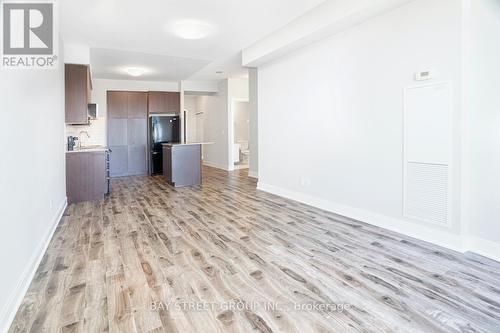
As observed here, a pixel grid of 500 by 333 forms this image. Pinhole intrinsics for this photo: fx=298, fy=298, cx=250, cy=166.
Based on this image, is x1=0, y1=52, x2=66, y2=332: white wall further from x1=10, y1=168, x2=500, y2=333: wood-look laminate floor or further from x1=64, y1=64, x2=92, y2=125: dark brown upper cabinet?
x1=64, y1=64, x2=92, y2=125: dark brown upper cabinet

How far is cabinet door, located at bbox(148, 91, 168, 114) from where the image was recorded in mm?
8547

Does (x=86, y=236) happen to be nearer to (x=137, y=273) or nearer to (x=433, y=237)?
(x=137, y=273)

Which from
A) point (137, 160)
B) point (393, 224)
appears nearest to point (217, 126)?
point (137, 160)

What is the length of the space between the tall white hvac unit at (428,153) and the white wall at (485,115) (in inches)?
7.8

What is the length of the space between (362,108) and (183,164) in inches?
159

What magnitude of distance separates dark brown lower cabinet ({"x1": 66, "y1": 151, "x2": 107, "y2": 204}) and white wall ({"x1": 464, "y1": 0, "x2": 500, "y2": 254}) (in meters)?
Answer: 5.26

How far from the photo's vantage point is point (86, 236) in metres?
3.38

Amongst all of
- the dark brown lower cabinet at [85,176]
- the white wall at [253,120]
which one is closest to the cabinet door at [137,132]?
the white wall at [253,120]

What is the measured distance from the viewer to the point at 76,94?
204 inches

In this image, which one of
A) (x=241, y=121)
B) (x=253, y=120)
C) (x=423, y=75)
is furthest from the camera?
(x=241, y=121)

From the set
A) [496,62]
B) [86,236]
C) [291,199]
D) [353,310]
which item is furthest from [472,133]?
[86,236]

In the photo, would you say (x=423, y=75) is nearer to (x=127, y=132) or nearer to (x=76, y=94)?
(x=76, y=94)

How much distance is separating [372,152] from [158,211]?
10.1ft

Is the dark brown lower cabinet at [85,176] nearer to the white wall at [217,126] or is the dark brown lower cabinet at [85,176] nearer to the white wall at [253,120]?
the white wall at [253,120]
